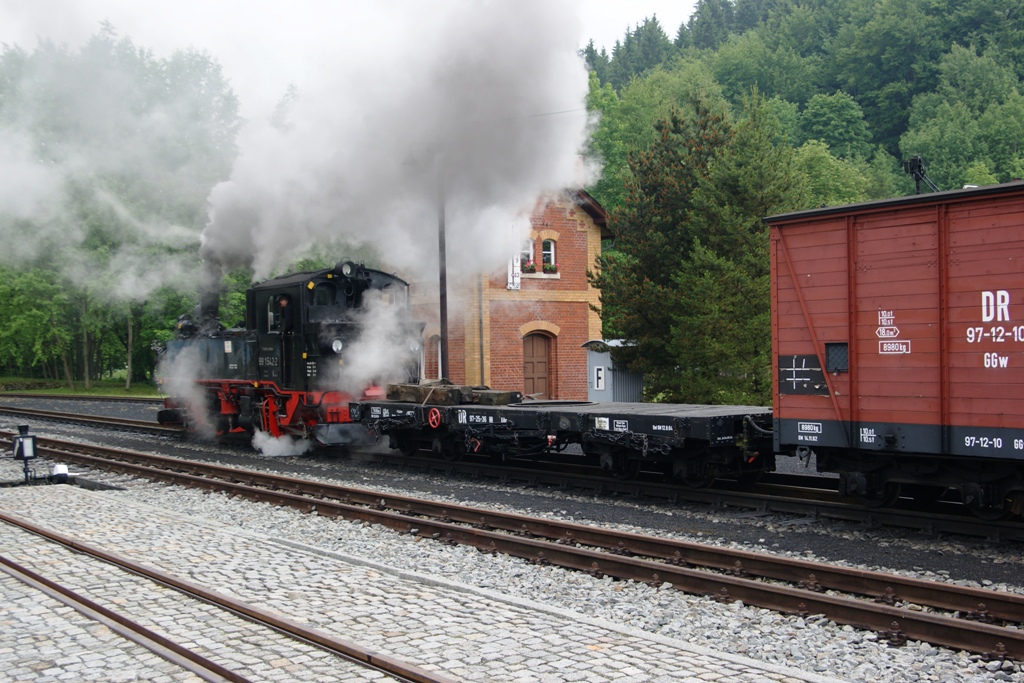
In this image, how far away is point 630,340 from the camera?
22.1 metres

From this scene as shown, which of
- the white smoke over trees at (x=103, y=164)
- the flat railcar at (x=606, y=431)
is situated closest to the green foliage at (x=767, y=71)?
the white smoke over trees at (x=103, y=164)

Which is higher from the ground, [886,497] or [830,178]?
[830,178]

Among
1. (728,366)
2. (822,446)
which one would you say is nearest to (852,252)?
(822,446)

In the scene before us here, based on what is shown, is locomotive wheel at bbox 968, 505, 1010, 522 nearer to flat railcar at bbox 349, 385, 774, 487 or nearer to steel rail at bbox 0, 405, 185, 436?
flat railcar at bbox 349, 385, 774, 487

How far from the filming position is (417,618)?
20.5 feet

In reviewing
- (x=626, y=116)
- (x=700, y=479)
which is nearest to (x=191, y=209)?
(x=700, y=479)

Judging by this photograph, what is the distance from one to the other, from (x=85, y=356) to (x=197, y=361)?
2925 cm

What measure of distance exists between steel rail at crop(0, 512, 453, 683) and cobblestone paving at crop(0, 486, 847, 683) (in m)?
Result: 0.18

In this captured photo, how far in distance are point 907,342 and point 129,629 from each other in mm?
7624

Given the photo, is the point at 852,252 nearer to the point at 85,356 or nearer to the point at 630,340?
the point at 630,340

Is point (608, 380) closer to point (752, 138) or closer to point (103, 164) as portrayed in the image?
point (752, 138)

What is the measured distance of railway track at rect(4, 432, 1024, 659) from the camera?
578cm

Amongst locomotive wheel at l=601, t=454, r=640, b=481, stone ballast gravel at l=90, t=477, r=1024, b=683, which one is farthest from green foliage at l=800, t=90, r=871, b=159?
stone ballast gravel at l=90, t=477, r=1024, b=683

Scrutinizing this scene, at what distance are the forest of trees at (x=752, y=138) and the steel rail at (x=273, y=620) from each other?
13.5m
